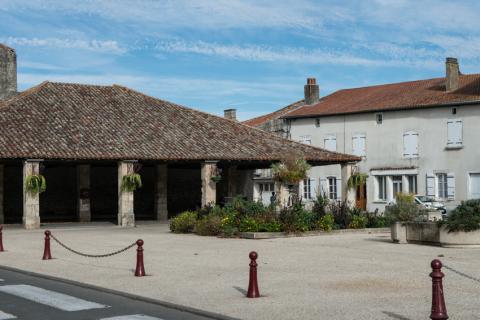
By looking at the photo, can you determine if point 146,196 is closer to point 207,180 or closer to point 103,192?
point 103,192

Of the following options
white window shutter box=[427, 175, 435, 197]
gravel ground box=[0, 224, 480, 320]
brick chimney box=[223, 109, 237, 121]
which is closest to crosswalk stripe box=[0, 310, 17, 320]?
gravel ground box=[0, 224, 480, 320]

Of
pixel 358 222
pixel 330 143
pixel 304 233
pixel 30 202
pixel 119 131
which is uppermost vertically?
pixel 330 143

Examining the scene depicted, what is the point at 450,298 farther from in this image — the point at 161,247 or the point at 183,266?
the point at 161,247

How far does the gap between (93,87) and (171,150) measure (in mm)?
7924

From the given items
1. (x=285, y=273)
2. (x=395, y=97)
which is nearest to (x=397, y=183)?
(x=395, y=97)

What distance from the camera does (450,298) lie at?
10.1 metres

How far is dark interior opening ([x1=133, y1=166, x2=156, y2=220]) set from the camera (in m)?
37.7

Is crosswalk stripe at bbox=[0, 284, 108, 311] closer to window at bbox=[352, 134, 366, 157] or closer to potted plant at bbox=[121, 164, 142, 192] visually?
potted plant at bbox=[121, 164, 142, 192]

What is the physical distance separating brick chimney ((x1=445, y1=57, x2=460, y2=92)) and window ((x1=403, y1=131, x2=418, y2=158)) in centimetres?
335

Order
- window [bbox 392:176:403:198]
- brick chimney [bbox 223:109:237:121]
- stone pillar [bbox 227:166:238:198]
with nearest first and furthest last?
1. stone pillar [bbox 227:166:238:198]
2. window [bbox 392:176:403:198]
3. brick chimney [bbox 223:109:237:121]

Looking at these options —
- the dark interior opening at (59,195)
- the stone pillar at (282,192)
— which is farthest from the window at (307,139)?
the dark interior opening at (59,195)

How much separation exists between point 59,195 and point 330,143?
1908cm

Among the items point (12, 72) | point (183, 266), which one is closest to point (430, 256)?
point (183, 266)

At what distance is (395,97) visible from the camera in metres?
46.2
